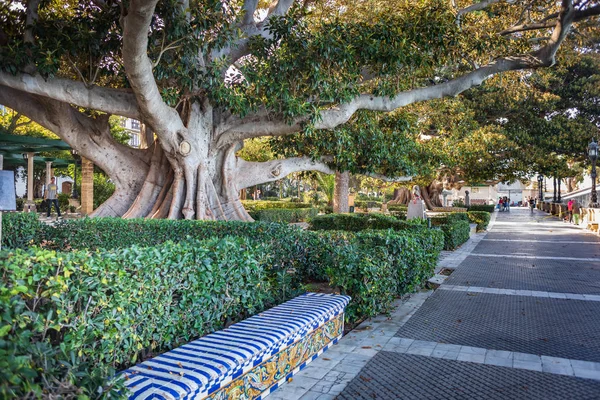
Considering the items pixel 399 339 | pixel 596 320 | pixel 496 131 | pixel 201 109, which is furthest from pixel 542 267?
pixel 496 131

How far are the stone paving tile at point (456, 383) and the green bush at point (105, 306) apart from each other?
1.62m

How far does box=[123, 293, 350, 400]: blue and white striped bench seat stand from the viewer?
9.73 feet

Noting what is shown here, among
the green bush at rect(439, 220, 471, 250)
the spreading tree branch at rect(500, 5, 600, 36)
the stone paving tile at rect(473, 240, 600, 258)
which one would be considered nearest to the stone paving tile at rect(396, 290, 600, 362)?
the green bush at rect(439, 220, 471, 250)

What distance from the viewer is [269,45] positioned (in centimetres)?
1107

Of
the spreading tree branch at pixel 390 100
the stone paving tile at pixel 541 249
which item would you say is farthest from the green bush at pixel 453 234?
the spreading tree branch at pixel 390 100

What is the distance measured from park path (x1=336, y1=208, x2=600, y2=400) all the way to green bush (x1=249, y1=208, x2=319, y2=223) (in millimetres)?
10866

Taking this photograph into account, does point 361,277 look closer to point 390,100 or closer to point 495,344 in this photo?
point 495,344

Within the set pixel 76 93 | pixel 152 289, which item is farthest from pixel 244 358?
pixel 76 93

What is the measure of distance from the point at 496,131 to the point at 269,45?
16.9 meters

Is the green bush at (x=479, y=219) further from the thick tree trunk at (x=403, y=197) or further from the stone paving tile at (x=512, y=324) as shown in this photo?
the stone paving tile at (x=512, y=324)

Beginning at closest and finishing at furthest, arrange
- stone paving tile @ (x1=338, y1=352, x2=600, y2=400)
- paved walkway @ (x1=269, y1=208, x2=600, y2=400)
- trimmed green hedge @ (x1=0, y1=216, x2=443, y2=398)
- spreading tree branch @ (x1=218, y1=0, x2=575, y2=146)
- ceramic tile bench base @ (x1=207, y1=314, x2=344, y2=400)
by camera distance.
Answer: trimmed green hedge @ (x1=0, y1=216, x2=443, y2=398) → ceramic tile bench base @ (x1=207, y1=314, x2=344, y2=400) → stone paving tile @ (x1=338, y1=352, x2=600, y2=400) → paved walkway @ (x1=269, y1=208, x2=600, y2=400) → spreading tree branch @ (x1=218, y1=0, x2=575, y2=146)

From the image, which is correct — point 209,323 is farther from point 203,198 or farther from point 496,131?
point 496,131

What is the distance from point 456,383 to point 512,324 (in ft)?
8.20

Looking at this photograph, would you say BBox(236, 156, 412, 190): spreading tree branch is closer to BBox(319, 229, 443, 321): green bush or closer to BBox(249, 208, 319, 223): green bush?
BBox(249, 208, 319, 223): green bush
